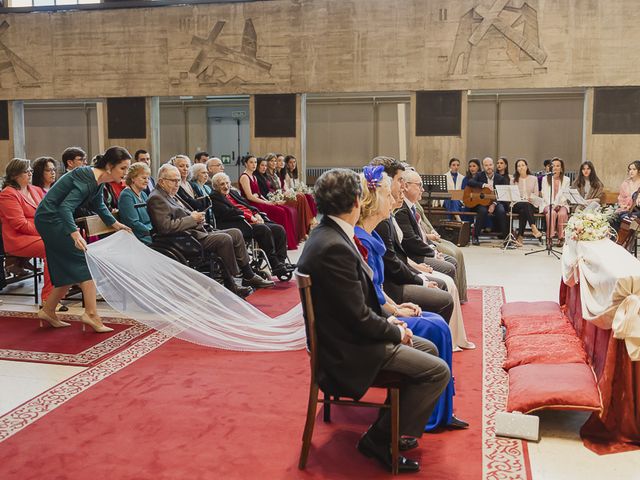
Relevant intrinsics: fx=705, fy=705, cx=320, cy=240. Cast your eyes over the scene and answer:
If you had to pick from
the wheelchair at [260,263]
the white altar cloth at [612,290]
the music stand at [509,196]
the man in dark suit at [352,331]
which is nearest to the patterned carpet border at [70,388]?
the man in dark suit at [352,331]

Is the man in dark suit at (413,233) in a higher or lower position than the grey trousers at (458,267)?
higher

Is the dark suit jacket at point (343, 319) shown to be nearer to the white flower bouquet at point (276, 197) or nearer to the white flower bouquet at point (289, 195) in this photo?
the white flower bouquet at point (276, 197)

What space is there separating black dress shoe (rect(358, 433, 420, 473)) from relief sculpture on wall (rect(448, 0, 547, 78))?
12.4 m

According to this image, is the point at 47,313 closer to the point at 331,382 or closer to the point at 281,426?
the point at 281,426

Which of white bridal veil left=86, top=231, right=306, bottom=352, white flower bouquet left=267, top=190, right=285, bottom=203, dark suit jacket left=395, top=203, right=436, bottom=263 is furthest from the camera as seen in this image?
white flower bouquet left=267, top=190, right=285, bottom=203

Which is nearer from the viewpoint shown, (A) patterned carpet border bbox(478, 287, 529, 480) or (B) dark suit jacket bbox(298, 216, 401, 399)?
(B) dark suit jacket bbox(298, 216, 401, 399)

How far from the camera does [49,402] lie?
4555mm

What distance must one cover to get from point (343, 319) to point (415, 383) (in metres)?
0.51

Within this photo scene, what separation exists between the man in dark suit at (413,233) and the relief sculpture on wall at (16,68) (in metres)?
13.7

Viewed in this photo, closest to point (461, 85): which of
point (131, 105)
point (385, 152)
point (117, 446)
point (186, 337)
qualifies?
point (385, 152)

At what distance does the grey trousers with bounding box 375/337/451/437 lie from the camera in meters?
3.47

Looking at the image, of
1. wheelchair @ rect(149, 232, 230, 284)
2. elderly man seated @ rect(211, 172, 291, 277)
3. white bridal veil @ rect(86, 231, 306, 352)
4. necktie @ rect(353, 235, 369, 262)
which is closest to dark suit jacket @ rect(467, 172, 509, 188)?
elderly man seated @ rect(211, 172, 291, 277)

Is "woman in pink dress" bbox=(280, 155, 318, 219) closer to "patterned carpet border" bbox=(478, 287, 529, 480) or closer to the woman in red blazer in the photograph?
the woman in red blazer

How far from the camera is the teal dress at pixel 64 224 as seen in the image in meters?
6.02
